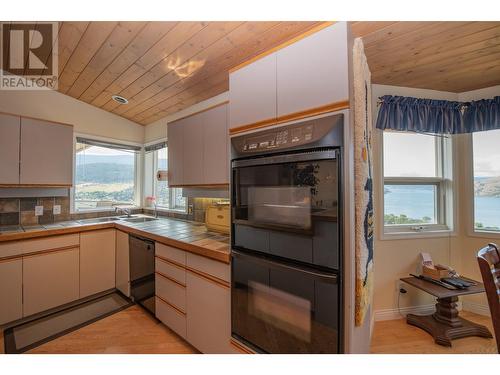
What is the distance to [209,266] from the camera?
61.6 inches

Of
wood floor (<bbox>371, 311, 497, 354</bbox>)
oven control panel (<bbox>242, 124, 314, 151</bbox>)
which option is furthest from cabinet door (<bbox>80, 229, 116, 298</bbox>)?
wood floor (<bbox>371, 311, 497, 354</bbox>)

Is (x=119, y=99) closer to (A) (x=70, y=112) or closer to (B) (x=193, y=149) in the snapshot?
(A) (x=70, y=112)

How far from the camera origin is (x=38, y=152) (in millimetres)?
2357

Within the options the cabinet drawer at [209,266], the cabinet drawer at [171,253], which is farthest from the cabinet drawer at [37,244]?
the cabinet drawer at [209,266]

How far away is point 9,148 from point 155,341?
2.31m

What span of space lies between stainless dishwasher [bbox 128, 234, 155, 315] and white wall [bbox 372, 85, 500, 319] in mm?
2199

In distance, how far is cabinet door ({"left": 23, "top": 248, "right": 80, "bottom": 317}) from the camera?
6.92 ft

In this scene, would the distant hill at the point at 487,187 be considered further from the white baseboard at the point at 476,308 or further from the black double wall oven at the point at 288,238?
the black double wall oven at the point at 288,238

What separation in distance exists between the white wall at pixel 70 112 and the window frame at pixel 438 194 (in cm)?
340

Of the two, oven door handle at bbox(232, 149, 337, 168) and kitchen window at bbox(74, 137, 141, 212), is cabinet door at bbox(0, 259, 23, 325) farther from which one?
oven door handle at bbox(232, 149, 337, 168)
